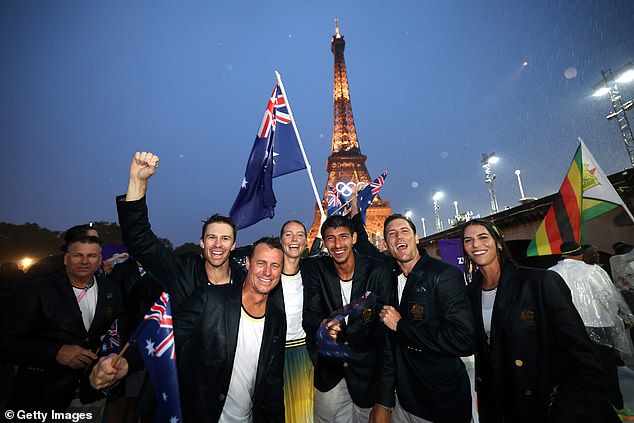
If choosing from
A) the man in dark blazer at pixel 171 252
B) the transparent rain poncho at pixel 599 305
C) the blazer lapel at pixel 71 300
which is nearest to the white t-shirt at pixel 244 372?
the man in dark blazer at pixel 171 252

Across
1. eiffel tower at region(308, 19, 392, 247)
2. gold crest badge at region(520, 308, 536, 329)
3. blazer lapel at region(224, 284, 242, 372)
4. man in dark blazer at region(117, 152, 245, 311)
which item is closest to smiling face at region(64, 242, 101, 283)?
man in dark blazer at region(117, 152, 245, 311)

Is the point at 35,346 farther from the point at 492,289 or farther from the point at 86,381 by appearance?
the point at 492,289

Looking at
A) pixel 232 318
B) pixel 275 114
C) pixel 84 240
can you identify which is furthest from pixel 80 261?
pixel 275 114

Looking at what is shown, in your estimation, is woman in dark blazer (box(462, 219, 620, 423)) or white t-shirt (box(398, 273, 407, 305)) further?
white t-shirt (box(398, 273, 407, 305))

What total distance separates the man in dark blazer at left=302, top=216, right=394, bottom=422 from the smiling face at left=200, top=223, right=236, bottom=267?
3.42 ft

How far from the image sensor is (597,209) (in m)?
5.74

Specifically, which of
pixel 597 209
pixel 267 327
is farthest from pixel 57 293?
pixel 597 209

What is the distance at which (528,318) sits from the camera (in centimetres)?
259

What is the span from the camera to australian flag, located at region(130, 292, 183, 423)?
7.63 ft

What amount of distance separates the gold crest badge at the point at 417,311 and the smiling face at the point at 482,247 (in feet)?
2.74

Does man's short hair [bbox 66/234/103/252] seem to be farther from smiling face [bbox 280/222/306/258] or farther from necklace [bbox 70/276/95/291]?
smiling face [bbox 280/222/306/258]

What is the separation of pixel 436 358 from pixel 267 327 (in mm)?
1628

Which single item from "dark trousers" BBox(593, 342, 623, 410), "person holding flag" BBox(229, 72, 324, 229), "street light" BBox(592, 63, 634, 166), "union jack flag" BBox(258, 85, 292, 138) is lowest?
"dark trousers" BBox(593, 342, 623, 410)

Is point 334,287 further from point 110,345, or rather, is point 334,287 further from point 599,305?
point 599,305
